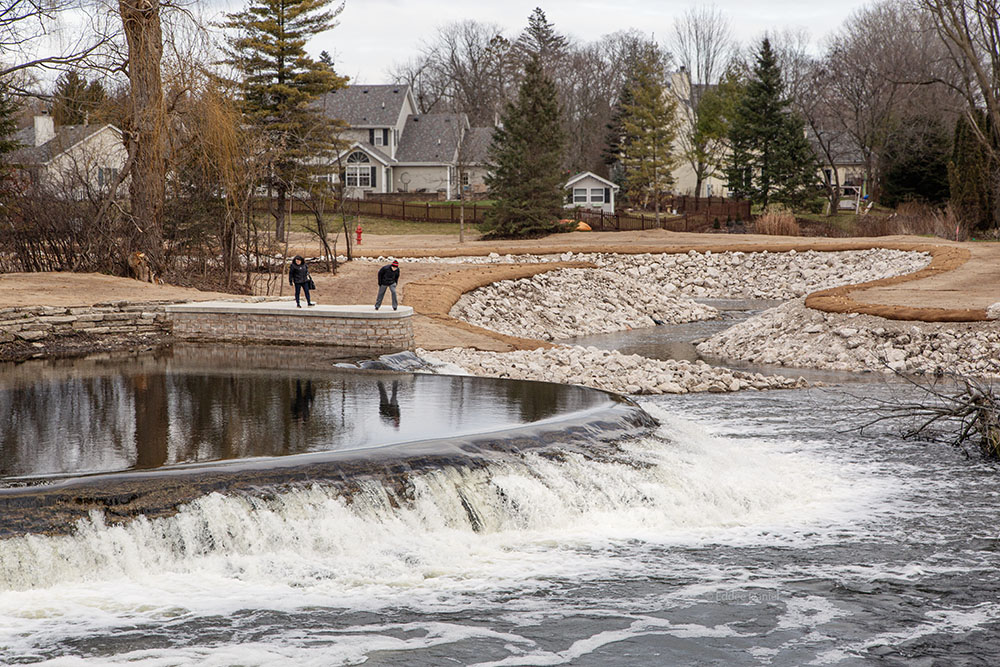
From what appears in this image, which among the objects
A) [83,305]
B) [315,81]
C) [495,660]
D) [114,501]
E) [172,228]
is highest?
[315,81]

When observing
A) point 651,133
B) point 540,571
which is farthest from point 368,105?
point 540,571

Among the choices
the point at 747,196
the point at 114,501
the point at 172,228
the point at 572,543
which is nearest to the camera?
the point at 114,501

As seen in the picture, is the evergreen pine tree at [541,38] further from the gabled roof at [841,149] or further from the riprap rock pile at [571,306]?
the riprap rock pile at [571,306]

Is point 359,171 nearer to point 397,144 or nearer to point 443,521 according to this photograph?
point 397,144

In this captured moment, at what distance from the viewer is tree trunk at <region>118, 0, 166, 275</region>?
21078mm

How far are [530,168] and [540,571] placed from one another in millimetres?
36641

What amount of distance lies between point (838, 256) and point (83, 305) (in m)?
26.1

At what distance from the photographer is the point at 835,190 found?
56281 millimetres

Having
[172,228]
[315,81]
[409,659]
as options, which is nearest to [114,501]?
[409,659]

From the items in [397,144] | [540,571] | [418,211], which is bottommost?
[540,571]

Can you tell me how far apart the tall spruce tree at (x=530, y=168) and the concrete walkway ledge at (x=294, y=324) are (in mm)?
25910

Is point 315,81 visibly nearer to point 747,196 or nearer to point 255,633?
point 747,196

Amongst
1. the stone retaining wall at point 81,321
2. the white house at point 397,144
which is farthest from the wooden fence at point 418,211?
the stone retaining wall at point 81,321

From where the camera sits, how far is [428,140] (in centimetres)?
6250
